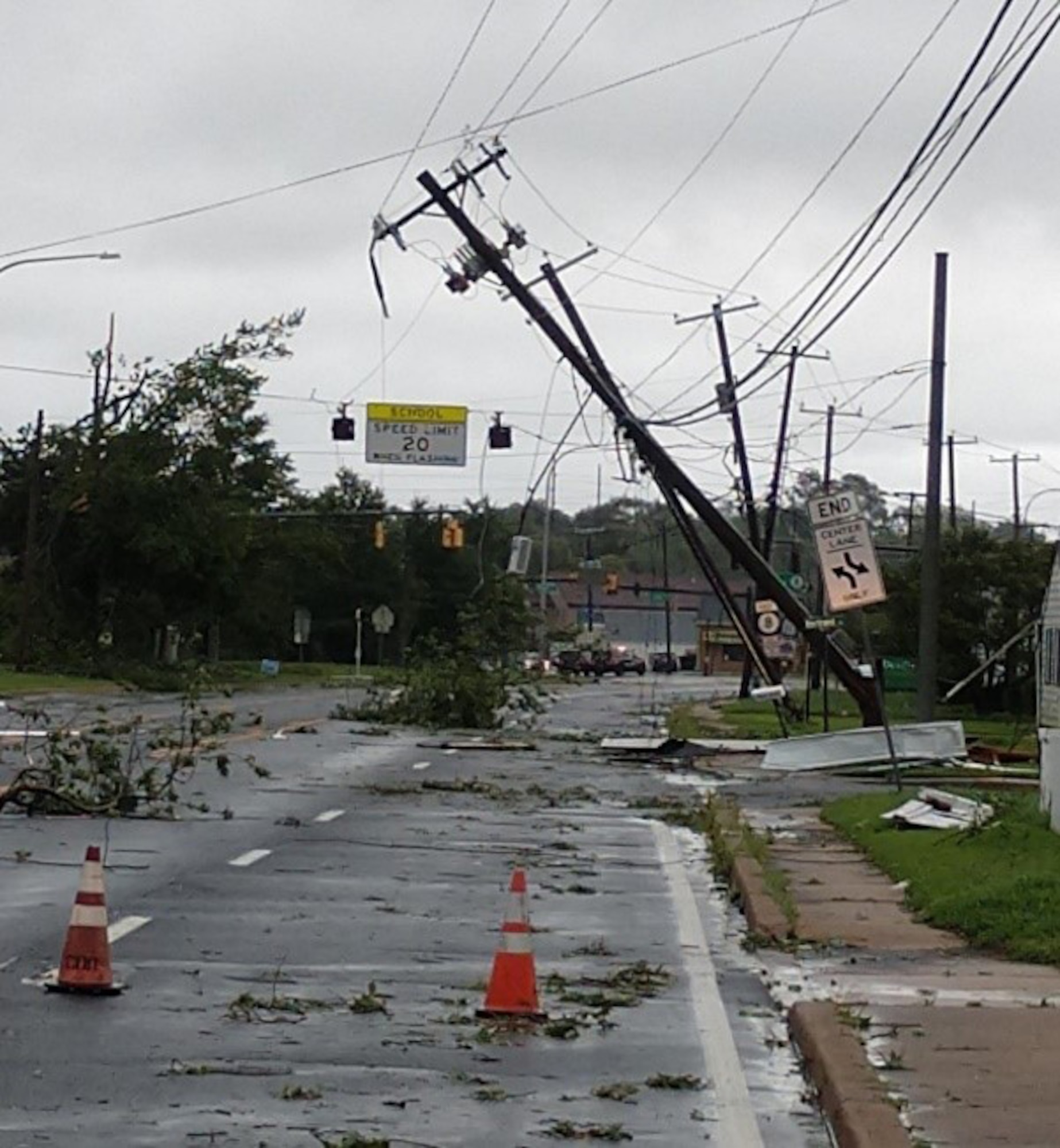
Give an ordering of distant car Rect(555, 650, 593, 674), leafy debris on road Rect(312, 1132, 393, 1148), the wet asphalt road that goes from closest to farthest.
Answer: leafy debris on road Rect(312, 1132, 393, 1148) < the wet asphalt road < distant car Rect(555, 650, 593, 674)

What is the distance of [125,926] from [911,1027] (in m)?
5.41

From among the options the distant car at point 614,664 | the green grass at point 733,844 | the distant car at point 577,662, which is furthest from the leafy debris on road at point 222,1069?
the distant car at point 614,664

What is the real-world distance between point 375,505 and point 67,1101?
354ft

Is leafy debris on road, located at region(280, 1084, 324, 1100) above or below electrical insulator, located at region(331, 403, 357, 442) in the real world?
below

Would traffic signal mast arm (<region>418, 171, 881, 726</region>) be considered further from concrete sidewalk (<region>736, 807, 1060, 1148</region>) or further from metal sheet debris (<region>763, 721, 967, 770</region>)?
concrete sidewalk (<region>736, 807, 1060, 1148</region>)

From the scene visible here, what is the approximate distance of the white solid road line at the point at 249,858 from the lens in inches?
768

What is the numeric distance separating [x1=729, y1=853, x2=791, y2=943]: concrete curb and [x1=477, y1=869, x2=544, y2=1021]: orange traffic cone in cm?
397

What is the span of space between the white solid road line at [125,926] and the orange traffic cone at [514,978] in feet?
10.1

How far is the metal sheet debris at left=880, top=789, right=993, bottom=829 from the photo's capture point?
75.6 ft

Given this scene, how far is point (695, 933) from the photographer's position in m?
15.9

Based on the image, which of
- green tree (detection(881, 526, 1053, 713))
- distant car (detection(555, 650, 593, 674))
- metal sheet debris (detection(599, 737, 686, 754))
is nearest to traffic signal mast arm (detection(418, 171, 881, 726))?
metal sheet debris (detection(599, 737, 686, 754))

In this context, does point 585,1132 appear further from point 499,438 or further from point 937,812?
point 499,438

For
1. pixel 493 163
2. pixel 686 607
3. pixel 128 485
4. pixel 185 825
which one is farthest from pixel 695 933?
pixel 686 607

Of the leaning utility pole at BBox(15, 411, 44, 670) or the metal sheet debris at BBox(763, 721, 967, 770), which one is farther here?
the leaning utility pole at BBox(15, 411, 44, 670)
